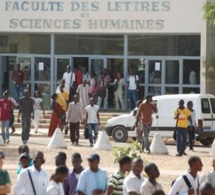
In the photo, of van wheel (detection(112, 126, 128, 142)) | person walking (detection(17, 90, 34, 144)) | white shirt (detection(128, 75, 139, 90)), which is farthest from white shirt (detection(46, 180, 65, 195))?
white shirt (detection(128, 75, 139, 90))

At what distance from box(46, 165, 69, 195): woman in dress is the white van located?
20332 mm

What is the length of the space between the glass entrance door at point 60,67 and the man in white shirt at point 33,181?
3088 cm

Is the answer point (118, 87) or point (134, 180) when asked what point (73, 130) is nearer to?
point (118, 87)

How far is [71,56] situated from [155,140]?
16.2 metres

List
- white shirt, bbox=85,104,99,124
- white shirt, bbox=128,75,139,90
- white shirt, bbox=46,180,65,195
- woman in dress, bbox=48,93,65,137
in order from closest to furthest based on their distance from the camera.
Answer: white shirt, bbox=46,180,65,195 → white shirt, bbox=85,104,99,124 → woman in dress, bbox=48,93,65,137 → white shirt, bbox=128,75,139,90

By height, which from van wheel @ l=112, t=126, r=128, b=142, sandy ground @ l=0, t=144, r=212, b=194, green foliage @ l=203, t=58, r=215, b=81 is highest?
green foliage @ l=203, t=58, r=215, b=81

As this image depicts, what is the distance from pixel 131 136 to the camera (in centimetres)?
3478

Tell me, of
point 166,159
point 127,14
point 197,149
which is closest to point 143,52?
point 127,14

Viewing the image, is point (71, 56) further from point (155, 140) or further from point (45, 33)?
point (155, 140)

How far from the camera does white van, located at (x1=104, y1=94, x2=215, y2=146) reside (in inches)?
1335

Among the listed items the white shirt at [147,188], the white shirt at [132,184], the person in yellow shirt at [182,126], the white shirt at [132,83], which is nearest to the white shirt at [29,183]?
the white shirt at [132,184]

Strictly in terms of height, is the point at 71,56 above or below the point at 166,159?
above

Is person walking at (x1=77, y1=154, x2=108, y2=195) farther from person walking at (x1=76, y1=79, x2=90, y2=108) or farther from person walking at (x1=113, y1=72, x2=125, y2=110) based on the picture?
person walking at (x1=113, y1=72, x2=125, y2=110)

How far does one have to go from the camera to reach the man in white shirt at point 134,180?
13203mm
